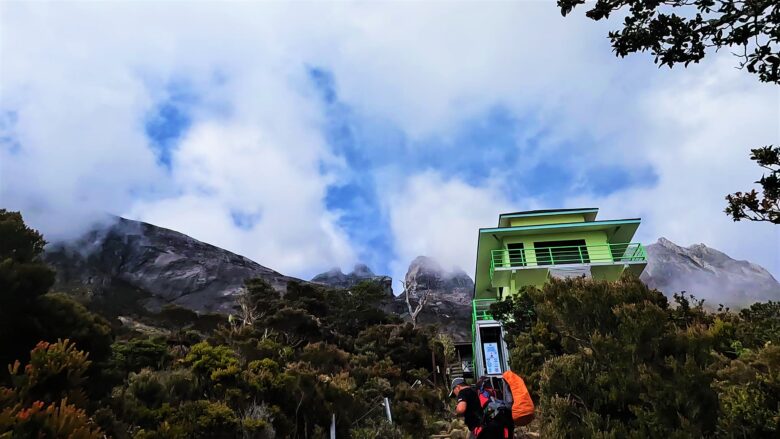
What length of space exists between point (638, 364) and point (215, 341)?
38.1ft

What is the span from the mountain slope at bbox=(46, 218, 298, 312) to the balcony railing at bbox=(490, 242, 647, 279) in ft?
95.1

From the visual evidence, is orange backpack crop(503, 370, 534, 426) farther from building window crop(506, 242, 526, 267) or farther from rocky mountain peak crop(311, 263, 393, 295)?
rocky mountain peak crop(311, 263, 393, 295)

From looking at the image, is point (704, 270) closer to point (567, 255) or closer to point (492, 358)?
point (567, 255)

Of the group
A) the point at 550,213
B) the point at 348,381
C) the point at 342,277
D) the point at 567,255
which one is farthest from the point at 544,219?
the point at 342,277

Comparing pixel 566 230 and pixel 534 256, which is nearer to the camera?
pixel 534 256

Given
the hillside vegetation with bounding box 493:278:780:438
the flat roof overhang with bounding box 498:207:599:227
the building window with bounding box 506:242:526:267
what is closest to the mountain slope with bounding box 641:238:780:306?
the flat roof overhang with bounding box 498:207:599:227

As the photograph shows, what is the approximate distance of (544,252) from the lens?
19906mm

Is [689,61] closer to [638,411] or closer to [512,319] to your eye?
[638,411]

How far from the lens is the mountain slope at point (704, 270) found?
6481 centimetres

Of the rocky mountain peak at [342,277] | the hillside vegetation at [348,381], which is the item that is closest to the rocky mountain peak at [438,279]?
the rocky mountain peak at [342,277]

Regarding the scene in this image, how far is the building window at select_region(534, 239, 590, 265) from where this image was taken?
762 inches

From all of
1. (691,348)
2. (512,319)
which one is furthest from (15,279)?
(512,319)

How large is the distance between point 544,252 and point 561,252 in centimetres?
74

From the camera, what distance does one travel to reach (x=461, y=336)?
132 ft
